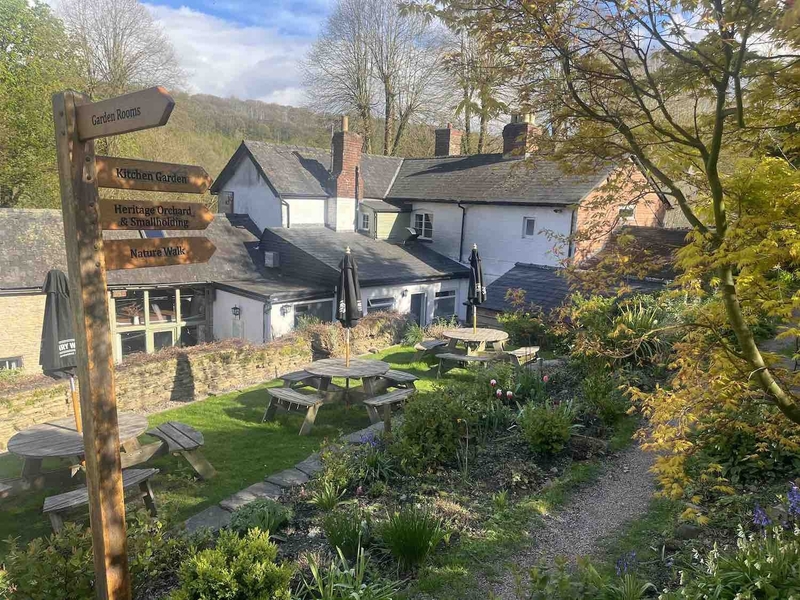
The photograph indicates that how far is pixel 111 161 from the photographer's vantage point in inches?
143

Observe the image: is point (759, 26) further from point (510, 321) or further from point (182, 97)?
point (182, 97)

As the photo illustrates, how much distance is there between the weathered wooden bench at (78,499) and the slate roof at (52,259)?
36.7 ft

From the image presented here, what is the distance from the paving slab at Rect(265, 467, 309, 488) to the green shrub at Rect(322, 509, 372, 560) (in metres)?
1.87

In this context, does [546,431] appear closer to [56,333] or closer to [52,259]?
[56,333]

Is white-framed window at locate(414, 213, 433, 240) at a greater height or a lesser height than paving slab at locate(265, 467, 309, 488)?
greater

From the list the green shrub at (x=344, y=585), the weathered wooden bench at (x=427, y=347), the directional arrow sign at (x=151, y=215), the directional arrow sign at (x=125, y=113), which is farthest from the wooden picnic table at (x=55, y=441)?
the weathered wooden bench at (x=427, y=347)

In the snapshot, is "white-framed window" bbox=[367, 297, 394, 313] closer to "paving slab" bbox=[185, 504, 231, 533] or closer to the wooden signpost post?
"paving slab" bbox=[185, 504, 231, 533]

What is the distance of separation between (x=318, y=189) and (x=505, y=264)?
8.96m

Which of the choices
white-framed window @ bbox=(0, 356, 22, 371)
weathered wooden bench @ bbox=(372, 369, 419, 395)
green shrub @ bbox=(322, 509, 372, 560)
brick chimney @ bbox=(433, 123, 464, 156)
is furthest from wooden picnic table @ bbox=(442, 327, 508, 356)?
brick chimney @ bbox=(433, 123, 464, 156)

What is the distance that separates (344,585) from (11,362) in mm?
16637

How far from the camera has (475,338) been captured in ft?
44.4

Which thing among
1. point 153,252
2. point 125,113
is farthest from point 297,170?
point 125,113

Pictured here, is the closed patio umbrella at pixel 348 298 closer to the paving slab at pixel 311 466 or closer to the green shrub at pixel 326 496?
the paving slab at pixel 311 466

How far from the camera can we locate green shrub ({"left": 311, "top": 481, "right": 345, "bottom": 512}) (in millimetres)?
5973
